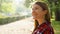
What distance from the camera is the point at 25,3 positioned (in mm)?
5707

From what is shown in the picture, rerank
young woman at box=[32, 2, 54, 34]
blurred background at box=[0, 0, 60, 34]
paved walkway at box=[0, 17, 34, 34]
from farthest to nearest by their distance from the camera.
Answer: paved walkway at box=[0, 17, 34, 34], blurred background at box=[0, 0, 60, 34], young woman at box=[32, 2, 54, 34]

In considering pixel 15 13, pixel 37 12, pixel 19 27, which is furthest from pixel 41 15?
pixel 19 27

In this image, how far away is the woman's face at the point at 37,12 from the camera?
36.7 inches

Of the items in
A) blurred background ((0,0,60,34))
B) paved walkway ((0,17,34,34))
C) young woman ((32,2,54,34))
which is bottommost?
paved walkway ((0,17,34,34))

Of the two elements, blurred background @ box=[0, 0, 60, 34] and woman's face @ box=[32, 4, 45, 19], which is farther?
blurred background @ box=[0, 0, 60, 34]

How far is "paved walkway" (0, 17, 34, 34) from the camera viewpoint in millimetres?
5801

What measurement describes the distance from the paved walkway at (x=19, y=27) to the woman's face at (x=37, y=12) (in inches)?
186

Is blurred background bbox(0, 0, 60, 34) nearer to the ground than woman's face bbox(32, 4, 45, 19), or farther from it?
nearer to the ground

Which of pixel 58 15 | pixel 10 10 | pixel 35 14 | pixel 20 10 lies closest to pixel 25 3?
pixel 20 10

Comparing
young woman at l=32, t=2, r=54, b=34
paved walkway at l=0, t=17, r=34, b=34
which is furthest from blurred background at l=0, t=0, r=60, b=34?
young woman at l=32, t=2, r=54, b=34

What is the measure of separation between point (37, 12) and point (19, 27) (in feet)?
17.8

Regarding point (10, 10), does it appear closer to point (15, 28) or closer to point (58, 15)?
point (15, 28)

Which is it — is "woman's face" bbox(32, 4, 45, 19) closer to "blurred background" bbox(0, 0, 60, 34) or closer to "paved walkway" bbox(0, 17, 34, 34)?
"blurred background" bbox(0, 0, 60, 34)

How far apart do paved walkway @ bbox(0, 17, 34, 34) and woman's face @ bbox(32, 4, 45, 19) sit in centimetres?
471
